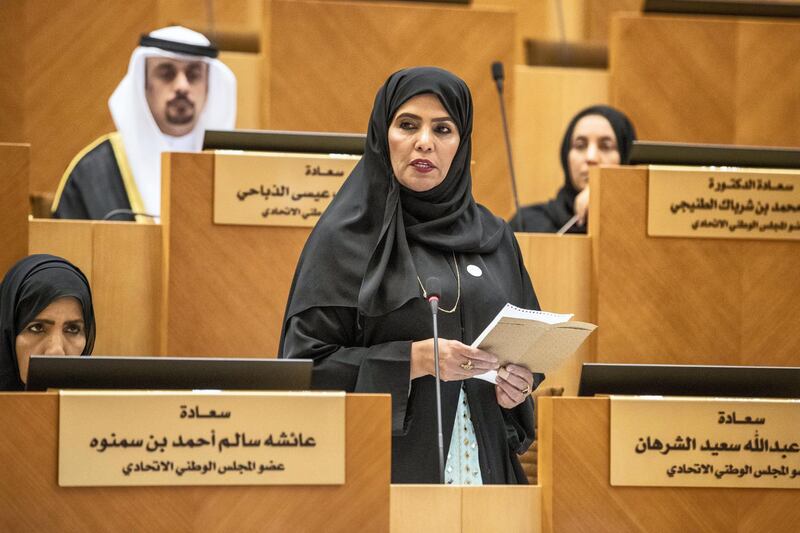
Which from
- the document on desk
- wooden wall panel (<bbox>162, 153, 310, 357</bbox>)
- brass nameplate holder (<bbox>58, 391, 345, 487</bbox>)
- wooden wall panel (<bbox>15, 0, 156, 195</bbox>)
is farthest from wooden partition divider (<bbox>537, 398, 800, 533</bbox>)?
wooden wall panel (<bbox>15, 0, 156, 195</bbox>)

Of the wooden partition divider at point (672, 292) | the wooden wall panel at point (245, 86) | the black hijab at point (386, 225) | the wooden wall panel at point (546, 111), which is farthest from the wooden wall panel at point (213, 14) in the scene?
the black hijab at point (386, 225)

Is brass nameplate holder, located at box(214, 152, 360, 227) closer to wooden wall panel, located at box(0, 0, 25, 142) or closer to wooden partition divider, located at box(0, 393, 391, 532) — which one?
wooden partition divider, located at box(0, 393, 391, 532)

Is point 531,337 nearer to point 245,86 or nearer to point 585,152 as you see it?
point 585,152

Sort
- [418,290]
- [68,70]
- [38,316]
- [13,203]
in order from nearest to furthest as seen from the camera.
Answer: [418,290] < [38,316] < [13,203] < [68,70]

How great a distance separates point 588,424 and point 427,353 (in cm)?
44

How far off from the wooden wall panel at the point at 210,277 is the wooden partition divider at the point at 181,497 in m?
1.41

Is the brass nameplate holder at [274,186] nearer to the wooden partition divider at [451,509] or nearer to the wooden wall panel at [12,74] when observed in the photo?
the wooden partition divider at [451,509]

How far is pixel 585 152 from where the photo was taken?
16.9 ft

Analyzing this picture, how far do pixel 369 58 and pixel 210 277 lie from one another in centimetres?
172

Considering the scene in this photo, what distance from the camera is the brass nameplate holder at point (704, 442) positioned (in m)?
2.64

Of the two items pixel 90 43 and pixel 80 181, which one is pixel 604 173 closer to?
pixel 80 181

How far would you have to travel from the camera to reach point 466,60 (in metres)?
5.33

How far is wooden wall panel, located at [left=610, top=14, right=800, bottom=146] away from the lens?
5.47 m

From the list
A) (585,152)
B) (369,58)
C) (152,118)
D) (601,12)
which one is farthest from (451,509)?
(601,12)
